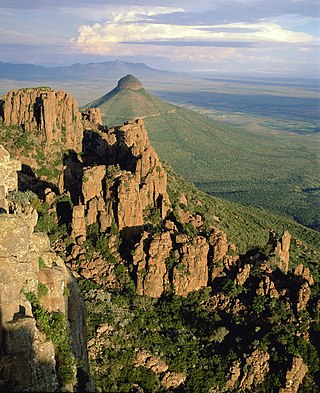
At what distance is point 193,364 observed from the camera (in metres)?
36.2

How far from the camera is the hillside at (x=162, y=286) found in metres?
35.2

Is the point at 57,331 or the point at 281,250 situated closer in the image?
the point at 57,331

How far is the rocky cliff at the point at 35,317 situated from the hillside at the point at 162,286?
1.17 ft

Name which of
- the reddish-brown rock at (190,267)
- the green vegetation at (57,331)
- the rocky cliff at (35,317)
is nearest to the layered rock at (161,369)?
the reddish-brown rock at (190,267)

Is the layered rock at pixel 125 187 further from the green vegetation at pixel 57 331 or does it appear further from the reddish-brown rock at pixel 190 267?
the green vegetation at pixel 57 331

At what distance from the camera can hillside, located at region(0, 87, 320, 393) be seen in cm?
3519

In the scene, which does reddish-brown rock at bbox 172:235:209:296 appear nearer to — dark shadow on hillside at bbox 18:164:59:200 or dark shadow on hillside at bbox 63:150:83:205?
dark shadow on hillside at bbox 63:150:83:205

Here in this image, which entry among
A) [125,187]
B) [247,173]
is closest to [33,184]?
[125,187]

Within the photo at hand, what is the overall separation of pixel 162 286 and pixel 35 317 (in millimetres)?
25185

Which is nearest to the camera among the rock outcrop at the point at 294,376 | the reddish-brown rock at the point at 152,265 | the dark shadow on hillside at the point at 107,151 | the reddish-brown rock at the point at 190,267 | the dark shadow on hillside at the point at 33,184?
the rock outcrop at the point at 294,376

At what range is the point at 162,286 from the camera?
4444cm

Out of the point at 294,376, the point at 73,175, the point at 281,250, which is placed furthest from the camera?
the point at 73,175

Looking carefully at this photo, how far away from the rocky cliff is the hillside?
36 centimetres

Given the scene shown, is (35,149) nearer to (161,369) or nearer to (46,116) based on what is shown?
(46,116)
